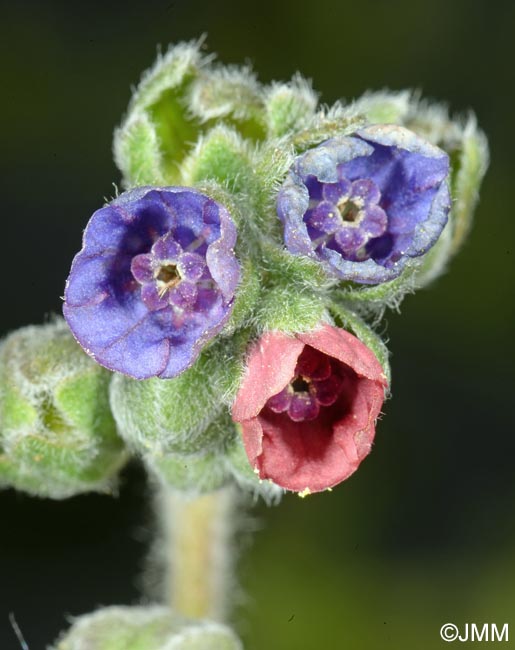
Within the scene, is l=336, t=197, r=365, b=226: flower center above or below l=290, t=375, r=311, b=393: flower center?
above

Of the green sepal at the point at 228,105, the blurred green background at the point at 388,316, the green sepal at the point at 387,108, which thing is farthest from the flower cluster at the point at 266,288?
the blurred green background at the point at 388,316

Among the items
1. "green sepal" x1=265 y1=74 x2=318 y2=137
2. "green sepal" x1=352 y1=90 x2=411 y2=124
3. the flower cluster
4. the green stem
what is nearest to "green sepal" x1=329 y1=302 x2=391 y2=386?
the flower cluster

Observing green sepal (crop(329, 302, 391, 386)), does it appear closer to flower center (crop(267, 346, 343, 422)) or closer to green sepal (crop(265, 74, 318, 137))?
flower center (crop(267, 346, 343, 422))

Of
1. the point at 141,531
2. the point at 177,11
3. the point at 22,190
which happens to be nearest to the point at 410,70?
the point at 177,11

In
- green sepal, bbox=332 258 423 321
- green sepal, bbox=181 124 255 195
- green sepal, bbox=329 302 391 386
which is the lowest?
green sepal, bbox=329 302 391 386

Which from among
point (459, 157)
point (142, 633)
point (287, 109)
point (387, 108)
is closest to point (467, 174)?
point (459, 157)

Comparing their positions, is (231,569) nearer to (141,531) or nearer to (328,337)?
(141,531)
